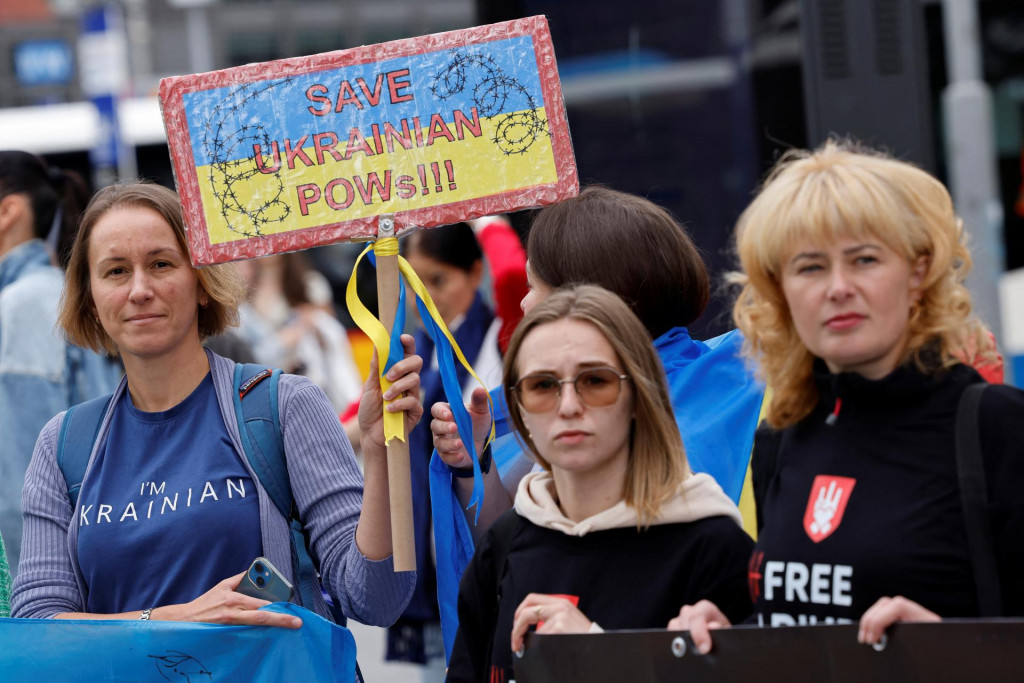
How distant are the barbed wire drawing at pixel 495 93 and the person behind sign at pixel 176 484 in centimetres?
50

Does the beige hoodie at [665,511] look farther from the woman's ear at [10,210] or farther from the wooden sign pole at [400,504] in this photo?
the woman's ear at [10,210]

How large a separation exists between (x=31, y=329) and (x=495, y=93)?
2117 mm

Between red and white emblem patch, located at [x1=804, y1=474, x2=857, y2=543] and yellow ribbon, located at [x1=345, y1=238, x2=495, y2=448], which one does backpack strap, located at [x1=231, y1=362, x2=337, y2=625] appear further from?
red and white emblem patch, located at [x1=804, y1=474, x2=857, y2=543]

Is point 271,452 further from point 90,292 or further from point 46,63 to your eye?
point 46,63

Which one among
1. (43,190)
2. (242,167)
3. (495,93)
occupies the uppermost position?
(43,190)

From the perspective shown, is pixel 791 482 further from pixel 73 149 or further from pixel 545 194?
pixel 73 149

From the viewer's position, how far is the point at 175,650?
9.26 ft

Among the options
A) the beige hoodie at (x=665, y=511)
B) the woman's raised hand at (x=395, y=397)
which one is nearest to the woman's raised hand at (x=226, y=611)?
the woman's raised hand at (x=395, y=397)

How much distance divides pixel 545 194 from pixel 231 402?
81 centimetres

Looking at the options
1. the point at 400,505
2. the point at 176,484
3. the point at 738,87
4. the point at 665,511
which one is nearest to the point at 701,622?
the point at 665,511

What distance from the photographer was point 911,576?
2.02 metres

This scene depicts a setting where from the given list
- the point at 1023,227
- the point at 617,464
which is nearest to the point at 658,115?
the point at 1023,227

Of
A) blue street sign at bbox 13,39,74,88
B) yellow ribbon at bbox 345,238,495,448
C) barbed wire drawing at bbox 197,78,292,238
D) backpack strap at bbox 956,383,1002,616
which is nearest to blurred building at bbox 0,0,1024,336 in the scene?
yellow ribbon at bbox 345,238,495,448

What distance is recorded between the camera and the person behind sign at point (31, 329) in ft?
13.6
